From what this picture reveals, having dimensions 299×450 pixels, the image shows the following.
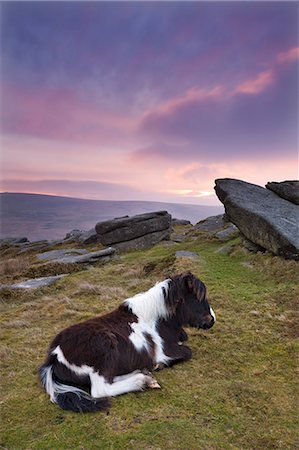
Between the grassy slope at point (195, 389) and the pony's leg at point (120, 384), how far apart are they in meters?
0.13

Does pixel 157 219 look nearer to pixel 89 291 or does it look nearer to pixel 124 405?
pixel 89 291

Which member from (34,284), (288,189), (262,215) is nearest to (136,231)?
(288,189)

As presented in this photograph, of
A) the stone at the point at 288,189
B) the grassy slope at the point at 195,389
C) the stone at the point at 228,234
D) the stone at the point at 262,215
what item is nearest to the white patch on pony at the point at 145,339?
the grassy slope at the point at 195,389

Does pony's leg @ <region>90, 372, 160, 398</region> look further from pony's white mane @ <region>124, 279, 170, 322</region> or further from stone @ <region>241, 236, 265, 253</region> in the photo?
stone @ <region>241, 236, 265, 253</region>

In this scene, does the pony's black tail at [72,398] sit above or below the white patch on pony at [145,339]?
below

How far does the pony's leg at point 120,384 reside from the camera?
17.8 feet

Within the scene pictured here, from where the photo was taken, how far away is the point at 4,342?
8484 mm

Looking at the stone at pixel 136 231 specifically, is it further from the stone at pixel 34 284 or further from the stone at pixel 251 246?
the stone at pixel 34 284

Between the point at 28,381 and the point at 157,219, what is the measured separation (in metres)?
23.9

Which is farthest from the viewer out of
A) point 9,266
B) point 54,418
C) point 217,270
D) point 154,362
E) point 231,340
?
point 9,266

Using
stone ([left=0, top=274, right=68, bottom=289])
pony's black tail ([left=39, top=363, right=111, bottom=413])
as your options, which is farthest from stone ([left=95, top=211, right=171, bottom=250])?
pony's black tail ([left=39, top=363, right=111, bottom=413])

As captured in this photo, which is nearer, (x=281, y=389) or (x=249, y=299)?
(x=281, y=389)

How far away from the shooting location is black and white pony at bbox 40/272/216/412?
5457 mm

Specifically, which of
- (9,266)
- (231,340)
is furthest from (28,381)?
(9,266)
